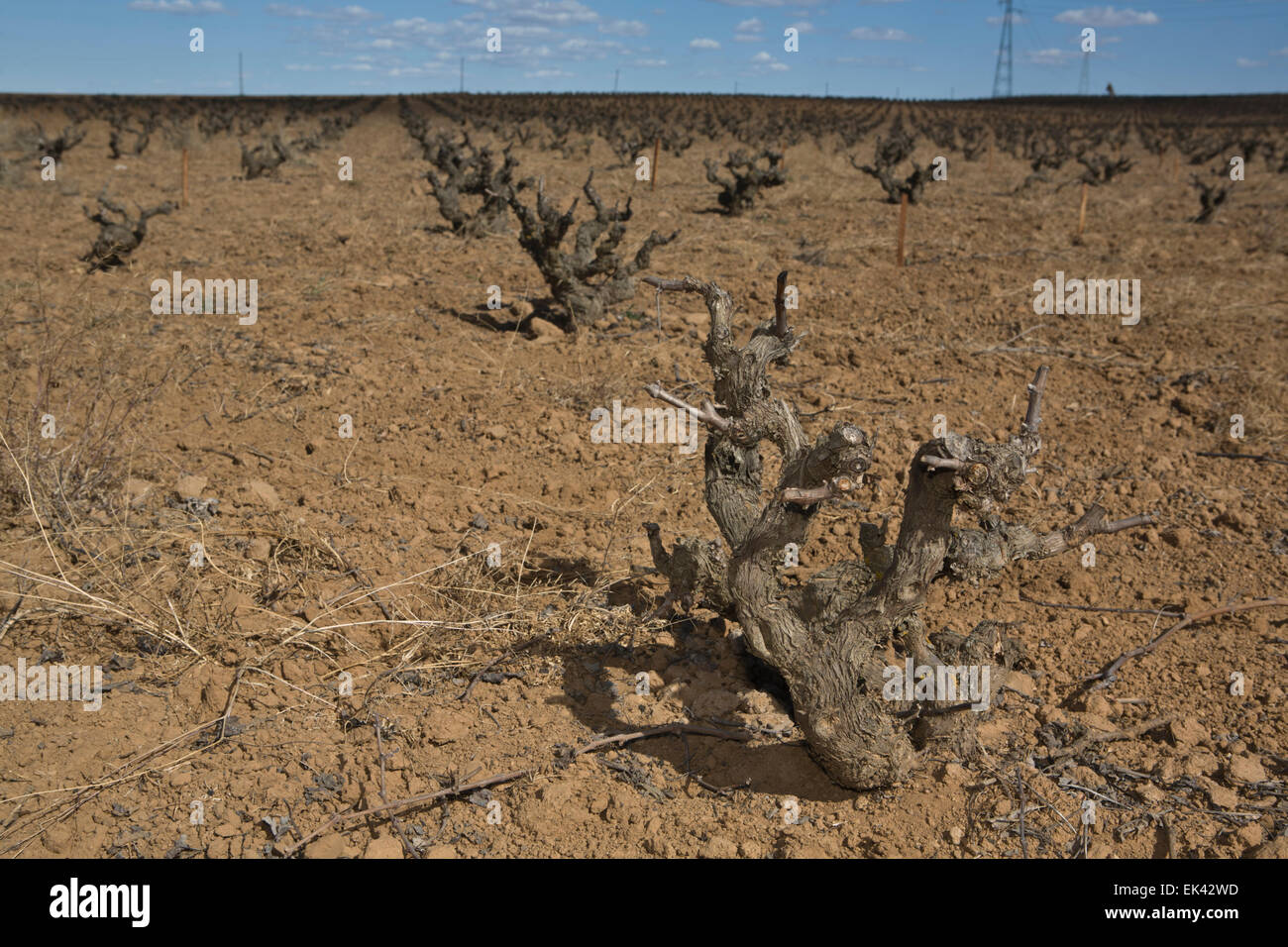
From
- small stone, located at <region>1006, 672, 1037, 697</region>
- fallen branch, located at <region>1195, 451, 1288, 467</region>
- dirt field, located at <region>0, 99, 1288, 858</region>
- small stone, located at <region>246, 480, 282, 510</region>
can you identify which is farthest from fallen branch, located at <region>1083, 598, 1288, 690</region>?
small stone, located at <region>246, 480, 282, 510</region>

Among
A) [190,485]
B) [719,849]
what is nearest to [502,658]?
[719,849]

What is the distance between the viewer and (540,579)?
4527 millimetres

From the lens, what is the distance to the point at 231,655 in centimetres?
375

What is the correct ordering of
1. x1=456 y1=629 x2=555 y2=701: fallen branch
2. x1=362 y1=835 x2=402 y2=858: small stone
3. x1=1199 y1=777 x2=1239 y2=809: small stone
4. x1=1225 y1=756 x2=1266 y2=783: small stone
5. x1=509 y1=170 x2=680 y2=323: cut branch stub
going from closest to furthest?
x1=362 y1=835 x2=402 y2=858: small stone → x1=1199 y1=777 x2=1239 y2=809: small stone → x1=1225 y1=756 x2=1266 y2=783: small stone → x1=456 y1=629 x2=555 y2=701: fallen branch → x1=509 y1=170 x2=680 y2=323: cut branch stub

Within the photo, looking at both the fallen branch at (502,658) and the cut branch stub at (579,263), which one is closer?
the fallen branch at (502,658)

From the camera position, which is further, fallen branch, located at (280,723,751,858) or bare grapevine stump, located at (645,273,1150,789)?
fallen branch, located at (280,723,751,858)

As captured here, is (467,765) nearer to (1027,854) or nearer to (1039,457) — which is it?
(1027,854)

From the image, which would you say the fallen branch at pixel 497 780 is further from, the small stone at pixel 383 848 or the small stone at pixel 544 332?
the small stone at pixel 544 332

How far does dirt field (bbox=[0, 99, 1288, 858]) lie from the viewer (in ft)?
10.1

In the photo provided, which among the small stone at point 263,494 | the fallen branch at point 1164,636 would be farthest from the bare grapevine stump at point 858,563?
the small stone at point 263,494

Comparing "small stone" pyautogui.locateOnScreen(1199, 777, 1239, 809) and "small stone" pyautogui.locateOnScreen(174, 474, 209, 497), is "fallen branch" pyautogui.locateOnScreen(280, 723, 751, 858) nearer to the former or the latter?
"small stone" pyautogui.locateOnScreen(1199, 777, 1239, 809)

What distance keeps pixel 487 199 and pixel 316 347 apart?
5848 mm

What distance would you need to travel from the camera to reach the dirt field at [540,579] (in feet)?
10.1

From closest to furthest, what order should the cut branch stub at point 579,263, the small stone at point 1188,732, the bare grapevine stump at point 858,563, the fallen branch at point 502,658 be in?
the bare grapevine stump at point 858,563 < the small stone at point 1188,732 < the fallen branch at point 502,658 < the cut branch stub at point 579,263
